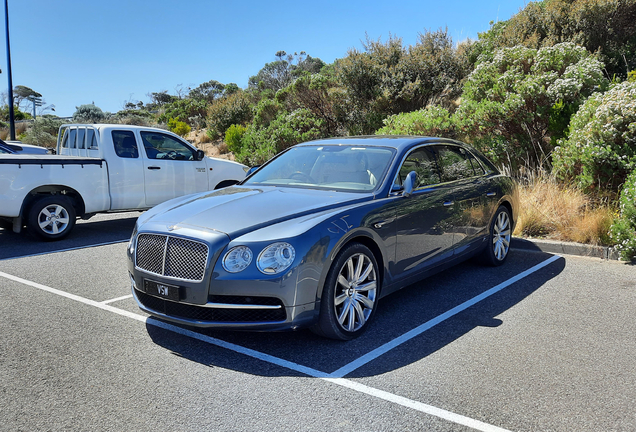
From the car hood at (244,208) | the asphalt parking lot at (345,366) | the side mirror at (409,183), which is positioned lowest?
the asphalt parking lot at (345,366)

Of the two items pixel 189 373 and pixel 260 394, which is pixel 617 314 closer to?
pixel 260 394

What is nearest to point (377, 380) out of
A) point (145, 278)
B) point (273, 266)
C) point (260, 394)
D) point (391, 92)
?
point (260, 394)

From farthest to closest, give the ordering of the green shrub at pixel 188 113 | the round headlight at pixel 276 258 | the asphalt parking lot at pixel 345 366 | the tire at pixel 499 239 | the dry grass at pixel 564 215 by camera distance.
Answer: the green shrub at pixel 188 113 < the dry grass at pixel 564 215 < the tire at pixel 499 239 < the round headlight at pixel 276 258 < the asphalt parking lot at pixel 345 366

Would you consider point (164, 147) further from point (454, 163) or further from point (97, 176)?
point (454, 163)

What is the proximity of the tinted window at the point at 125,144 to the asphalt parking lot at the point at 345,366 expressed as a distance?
3851 mm

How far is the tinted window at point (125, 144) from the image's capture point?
945 cm

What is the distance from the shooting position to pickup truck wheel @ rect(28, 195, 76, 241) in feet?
27.7

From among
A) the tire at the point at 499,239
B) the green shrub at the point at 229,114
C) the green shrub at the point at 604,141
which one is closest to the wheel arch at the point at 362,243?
the tire at the point at 499,239

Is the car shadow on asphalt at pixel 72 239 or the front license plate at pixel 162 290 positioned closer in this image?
the front license plate at pixel 162 290

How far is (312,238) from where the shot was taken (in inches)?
161

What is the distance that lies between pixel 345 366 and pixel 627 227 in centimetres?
504

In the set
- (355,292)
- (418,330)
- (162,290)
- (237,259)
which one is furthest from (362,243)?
(162,290)

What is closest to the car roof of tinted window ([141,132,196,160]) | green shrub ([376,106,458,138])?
tinted window ([141,132,196,160])

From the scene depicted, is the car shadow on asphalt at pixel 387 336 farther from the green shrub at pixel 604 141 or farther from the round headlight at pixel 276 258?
the green shrub at pixel 604 141
